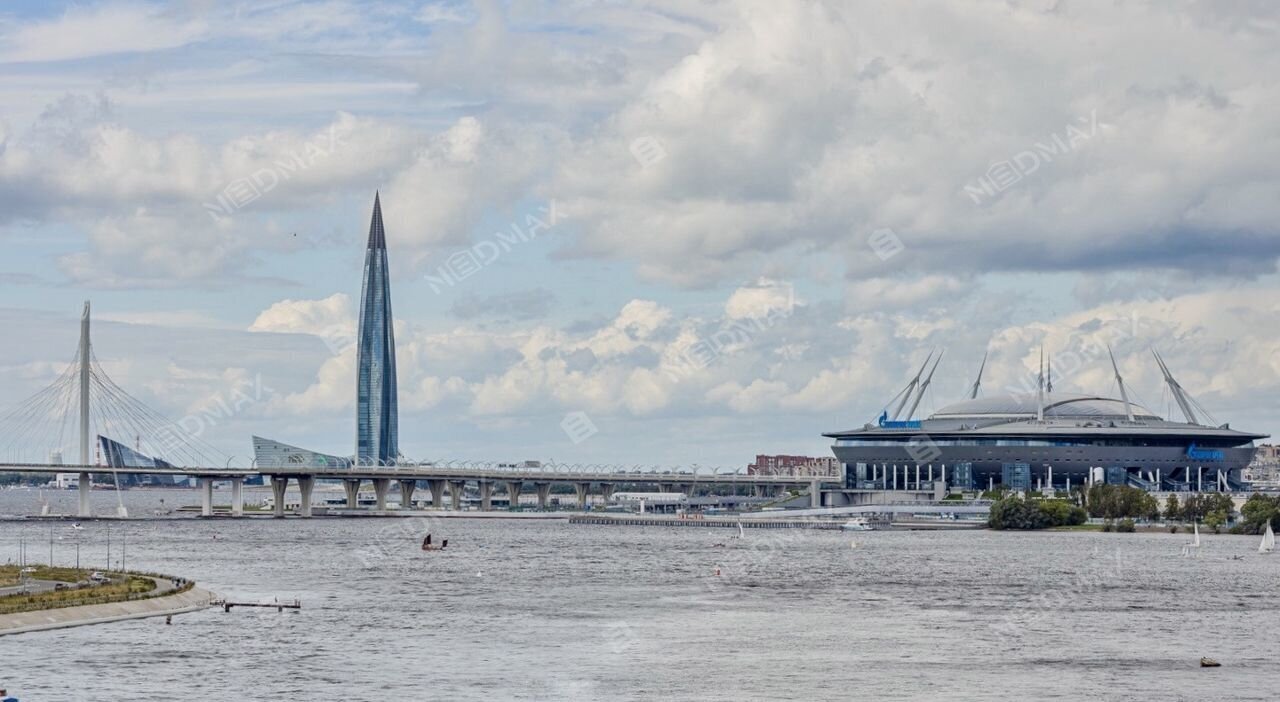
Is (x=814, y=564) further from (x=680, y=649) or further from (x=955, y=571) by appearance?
(x=680, y=649)

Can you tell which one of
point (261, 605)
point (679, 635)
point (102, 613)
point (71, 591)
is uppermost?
point (71, 591)

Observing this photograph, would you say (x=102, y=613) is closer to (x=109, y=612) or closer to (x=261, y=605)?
(x=109, y=612)

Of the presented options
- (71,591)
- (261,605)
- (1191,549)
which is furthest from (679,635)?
(1191,549)

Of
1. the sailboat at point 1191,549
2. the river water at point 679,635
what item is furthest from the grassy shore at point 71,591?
the sailboat at point 1191,549

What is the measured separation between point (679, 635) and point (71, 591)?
32.0 meters

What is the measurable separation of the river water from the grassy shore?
3.76 metres

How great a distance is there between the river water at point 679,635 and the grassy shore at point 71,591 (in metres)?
3.76

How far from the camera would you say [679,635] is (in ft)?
300

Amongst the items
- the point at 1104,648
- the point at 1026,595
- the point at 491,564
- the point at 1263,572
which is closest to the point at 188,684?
the point at 1104,648

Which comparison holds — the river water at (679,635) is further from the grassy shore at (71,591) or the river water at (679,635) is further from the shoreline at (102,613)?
the grassy shore at (71,591)

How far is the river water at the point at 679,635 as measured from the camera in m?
72.0

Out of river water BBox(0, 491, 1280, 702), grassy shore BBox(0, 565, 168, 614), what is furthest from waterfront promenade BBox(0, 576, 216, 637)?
river water BBox(0, 491, 1280, 702)

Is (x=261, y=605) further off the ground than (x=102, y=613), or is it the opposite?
(x=102, y=613)

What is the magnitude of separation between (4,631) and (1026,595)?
64988 millimetres
